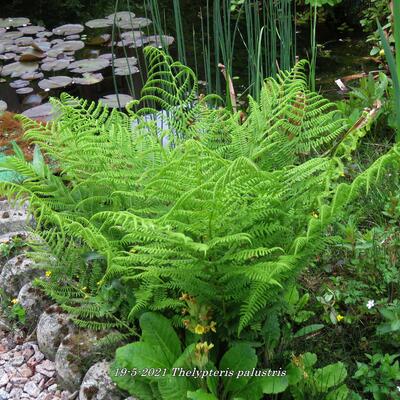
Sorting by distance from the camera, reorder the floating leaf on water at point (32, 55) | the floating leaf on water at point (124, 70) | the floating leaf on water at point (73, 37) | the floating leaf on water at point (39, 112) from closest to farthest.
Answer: the floating leaf on water at point (39, 112) → the floating leaf on water at point (124, 70) → the floating leaf on water at point (32, 55) → the floating leaf on water at point (73, 37)

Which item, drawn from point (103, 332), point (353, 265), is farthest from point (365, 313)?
point (103, 332)

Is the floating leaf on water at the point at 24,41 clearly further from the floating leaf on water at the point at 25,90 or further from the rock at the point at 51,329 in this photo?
the rock at the point at 51,329

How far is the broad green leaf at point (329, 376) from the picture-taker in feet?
3.83

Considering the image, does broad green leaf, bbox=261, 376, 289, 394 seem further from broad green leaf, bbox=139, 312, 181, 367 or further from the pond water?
the pond water

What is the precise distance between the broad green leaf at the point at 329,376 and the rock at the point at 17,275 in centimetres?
87

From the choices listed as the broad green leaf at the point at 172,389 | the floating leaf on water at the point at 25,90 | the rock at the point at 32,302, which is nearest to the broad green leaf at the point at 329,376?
the broad green leaf at the point at 172,389

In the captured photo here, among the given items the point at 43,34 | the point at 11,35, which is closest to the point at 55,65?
the point at 43,34

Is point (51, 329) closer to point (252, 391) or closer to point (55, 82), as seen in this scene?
point (252, 391)

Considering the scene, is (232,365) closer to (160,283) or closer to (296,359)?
(296,359)

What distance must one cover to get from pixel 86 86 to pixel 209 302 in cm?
337

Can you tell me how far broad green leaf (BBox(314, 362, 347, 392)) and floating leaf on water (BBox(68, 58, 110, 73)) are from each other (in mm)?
3615

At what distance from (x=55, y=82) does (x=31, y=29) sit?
141 cm

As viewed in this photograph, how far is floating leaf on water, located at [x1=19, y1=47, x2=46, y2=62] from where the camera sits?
462 centimetres

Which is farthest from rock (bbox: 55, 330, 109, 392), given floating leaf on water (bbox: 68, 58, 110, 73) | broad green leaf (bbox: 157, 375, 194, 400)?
floating leaf on water (bbox: 68, 58, 110, 73)
